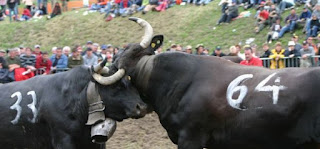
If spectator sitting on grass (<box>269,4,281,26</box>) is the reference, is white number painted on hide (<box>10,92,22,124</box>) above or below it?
above

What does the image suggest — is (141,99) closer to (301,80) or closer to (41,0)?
(301,80)

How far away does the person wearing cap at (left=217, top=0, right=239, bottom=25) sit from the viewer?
22.4m

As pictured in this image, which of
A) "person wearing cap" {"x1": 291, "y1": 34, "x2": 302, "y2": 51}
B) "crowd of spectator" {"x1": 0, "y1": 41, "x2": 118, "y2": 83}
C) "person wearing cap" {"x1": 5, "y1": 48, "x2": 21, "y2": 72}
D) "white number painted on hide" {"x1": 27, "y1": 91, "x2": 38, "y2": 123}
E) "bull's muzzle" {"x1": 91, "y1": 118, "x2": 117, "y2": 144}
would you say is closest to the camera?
"bull's muzzle" {"x1": 91, "y1": 118, "x2": 117, "y2": 144}

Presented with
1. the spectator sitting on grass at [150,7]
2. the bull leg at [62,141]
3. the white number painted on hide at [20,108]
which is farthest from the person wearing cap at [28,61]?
the spectator sitting on grass at [150,7]

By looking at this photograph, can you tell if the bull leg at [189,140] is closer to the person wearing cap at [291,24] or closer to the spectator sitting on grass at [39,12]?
the person wearing cap at [291,24]

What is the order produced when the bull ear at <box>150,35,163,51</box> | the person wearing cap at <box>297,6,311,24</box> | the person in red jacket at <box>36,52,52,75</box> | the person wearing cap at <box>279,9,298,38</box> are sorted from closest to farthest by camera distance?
the bull ear at <box>150,35,163,51</box>, the person in red jacket at <box>36,52,52,75</box>, the person wearing cap at <box>297,6,311,24</box>, the person wearing cap at <box>279,9,298,38</box>

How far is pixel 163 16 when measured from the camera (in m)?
25.0

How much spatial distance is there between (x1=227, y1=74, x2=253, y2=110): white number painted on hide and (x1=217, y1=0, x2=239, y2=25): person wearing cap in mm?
15949

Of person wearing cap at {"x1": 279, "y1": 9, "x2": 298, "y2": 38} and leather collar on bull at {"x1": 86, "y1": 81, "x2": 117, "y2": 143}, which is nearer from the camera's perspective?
leather collar on bull at {"x1": 86, "y1": 81, "x2": 117, "y2": 143}

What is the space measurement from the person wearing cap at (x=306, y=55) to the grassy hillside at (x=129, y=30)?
5.69 meters

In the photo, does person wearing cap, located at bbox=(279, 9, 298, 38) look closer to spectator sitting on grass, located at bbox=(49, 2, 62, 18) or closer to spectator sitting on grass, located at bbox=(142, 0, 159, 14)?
spectator sitting on grass, located at bbox=(142, 0, 159, 14)

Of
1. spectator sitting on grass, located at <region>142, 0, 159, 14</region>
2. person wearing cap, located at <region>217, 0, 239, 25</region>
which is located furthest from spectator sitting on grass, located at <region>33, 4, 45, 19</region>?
person wearing cap, located at <region>217, 0, 239, 25</region>

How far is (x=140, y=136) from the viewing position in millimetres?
10352

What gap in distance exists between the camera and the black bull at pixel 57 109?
7.44m
